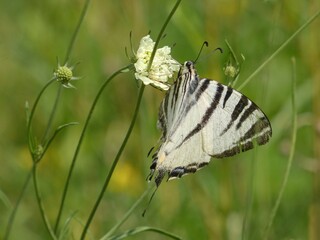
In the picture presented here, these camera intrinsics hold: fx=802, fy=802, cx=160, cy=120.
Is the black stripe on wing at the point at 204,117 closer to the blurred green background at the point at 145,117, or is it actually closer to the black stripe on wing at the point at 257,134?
the black stripe on wing at the point at 257,134

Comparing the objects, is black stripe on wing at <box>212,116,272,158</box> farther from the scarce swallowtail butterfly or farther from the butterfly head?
the butterfly head

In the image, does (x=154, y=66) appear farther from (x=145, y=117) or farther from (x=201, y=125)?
(x=145, y=117)

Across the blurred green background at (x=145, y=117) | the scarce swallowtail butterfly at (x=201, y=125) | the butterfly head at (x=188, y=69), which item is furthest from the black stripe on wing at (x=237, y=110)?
the blurred green background at (x=145, y=117)

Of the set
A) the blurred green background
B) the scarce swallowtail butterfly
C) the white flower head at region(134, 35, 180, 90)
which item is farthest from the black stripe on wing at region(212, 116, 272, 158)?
the blurred green background

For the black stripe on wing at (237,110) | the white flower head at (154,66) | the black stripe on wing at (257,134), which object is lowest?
the black stripe on wing at (257,134)

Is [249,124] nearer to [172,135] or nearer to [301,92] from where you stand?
[172,135]
